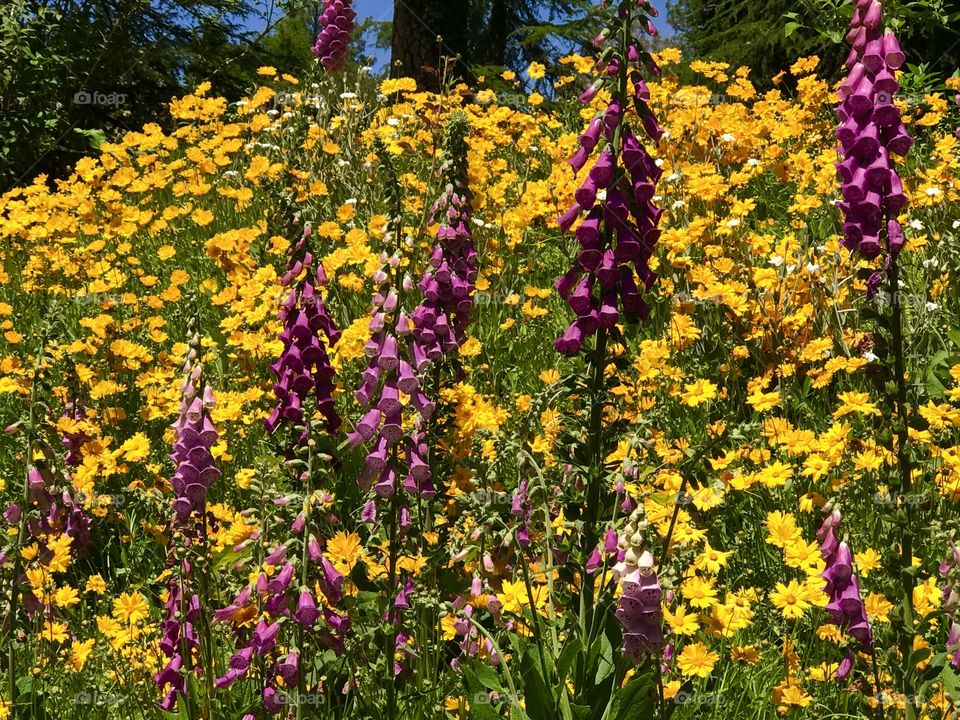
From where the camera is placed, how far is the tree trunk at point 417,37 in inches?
413

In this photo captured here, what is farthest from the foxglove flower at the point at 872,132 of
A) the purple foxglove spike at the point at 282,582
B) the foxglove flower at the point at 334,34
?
the foxglove flower at the point at 334,34

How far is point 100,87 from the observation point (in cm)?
1132

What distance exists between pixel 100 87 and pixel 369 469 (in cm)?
1068

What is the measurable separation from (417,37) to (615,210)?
8968 mm

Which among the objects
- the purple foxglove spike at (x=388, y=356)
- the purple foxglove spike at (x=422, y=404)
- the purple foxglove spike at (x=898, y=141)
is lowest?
the purple foxglove spike at (x=422, y=404)

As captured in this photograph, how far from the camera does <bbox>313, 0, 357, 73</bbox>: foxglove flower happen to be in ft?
30.9

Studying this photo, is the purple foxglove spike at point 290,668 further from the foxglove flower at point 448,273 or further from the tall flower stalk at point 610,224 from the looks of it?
the foxglove flower at point 448,273

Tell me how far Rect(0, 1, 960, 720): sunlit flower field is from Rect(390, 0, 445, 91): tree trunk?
5436mm

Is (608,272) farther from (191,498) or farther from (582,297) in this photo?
(191,498)

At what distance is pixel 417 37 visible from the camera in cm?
1062

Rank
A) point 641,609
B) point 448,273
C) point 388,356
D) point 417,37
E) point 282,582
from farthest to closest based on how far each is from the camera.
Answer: point 417,37
point 448,273
point 388,356
point 282,582
point 641,609

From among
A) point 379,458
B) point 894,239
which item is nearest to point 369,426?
point 379,458

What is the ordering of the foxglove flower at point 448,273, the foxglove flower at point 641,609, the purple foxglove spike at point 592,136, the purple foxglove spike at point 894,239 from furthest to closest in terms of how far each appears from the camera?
the foxglove flower at point 448,273, the purple foxglove spike at point 592,136, the purple foxglove spike at point 894,239, the foxglove flower at point 641,609

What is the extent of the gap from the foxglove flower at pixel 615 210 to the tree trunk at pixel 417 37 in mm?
8476
